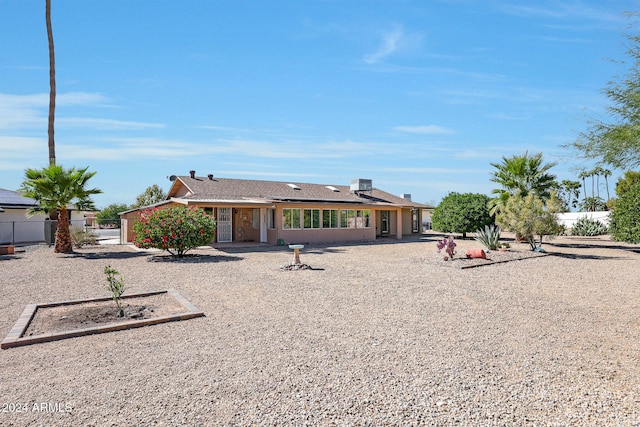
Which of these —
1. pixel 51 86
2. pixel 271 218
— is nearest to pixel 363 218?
pixel 271 218

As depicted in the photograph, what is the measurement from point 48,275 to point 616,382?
537 inches

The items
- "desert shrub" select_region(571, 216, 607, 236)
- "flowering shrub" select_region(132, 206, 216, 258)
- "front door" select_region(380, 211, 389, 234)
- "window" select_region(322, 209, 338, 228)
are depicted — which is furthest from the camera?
"front door" select_region(380, 211, 389, 234)

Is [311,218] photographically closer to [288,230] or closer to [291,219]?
[291,219]

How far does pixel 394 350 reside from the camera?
5.16 meters

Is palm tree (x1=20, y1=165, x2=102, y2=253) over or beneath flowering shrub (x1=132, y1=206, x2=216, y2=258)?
over

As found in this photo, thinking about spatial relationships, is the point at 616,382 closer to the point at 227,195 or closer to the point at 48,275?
the point at 48,275

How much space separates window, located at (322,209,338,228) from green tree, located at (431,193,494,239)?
24.7ft

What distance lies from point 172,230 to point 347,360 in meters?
12.3

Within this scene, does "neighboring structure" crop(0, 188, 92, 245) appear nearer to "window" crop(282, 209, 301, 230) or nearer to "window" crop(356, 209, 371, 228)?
"window" crop(282, 209, 301, 230)

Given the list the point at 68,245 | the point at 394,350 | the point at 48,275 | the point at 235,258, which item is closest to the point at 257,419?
the point at 394,350

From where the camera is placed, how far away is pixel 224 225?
22734mm

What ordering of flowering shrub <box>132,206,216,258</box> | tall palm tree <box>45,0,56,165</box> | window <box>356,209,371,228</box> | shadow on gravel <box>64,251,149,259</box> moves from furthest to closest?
window <box>356,209,371,228</box>, tall palm tree <box>45,0,56,165</box>, shadow on gravel <box>64,251,149,259</box>, flowering shrub <box>132,206,216,258</box>

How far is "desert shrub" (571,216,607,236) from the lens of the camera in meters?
30.1

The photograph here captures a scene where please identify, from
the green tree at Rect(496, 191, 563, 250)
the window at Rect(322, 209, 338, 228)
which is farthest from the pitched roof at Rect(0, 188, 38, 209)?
the green tree at Rect(496, 191, 563, 250)
